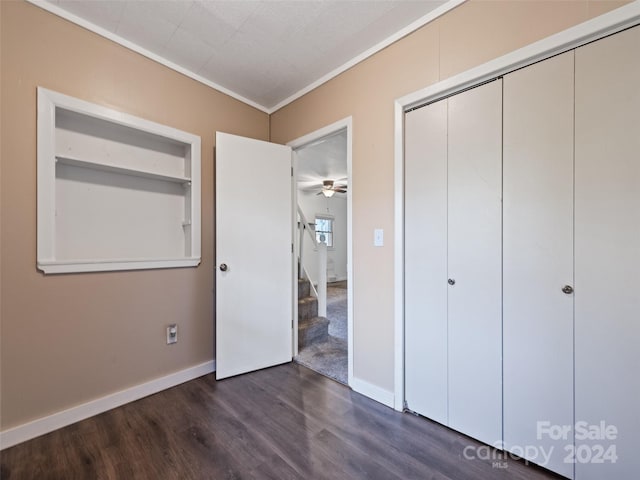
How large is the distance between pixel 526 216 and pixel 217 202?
7.00ft

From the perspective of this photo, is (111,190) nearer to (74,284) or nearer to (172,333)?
(74,284)

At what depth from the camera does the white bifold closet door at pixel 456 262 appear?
4.97 ft

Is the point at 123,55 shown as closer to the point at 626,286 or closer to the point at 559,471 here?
the point at 626,286

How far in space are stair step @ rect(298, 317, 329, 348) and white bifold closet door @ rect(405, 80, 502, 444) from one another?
1424 millimetres

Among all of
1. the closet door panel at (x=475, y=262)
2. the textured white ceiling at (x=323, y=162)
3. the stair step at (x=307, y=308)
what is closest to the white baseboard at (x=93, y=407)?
the stair step at (x=307, y=308)

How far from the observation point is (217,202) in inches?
89.8

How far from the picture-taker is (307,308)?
329cm

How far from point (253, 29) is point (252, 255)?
5.54 ft

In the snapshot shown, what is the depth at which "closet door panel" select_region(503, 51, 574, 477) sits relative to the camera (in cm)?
130

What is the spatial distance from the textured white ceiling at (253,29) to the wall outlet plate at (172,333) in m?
2.15

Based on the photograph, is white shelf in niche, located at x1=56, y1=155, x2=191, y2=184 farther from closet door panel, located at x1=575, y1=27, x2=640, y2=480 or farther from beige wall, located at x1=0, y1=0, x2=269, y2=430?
closet door panel, located at x1=575, y1=27, x2=640, y2=480

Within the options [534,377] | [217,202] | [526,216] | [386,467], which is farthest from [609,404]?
[217,202]

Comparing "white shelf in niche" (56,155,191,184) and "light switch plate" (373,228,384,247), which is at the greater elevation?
"white shelf in niche" (56,155,191,184)

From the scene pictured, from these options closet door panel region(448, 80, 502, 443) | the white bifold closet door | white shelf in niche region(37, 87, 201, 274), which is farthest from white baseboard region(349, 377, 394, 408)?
white shelf in niche region(37, 87, 201, 274)
